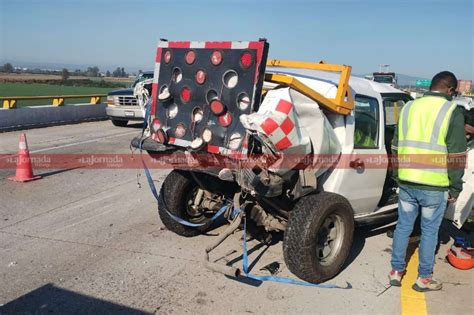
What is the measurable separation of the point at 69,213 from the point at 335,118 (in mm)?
3900

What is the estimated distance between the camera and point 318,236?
4.29m

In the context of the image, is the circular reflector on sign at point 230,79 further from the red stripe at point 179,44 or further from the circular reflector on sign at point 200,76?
the red stripe at point 179,44

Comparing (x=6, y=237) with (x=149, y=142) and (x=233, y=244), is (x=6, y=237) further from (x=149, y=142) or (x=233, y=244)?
(x=233, y=244)

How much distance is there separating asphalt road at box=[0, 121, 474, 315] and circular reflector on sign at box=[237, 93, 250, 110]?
5.43ft

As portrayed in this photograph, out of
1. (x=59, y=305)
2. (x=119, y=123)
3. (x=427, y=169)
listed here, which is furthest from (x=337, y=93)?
(x=119, y=123)

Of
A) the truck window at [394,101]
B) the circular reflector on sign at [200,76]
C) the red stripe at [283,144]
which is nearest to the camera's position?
the red stripe at [283,144]

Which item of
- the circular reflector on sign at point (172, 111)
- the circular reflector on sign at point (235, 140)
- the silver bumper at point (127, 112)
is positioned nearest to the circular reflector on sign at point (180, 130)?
the circular reflector on sign at point (172, 111)

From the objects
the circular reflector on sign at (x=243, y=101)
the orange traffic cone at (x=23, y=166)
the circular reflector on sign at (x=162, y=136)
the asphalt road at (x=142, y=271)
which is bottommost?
the asphalt road at (x=142, y=271)

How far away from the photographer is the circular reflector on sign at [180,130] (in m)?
4.33

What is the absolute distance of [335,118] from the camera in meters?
4.41

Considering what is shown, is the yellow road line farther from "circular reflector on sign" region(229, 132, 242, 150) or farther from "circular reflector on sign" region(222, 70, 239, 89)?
"circular reflector on sign" region(222, 70, 239, 89)

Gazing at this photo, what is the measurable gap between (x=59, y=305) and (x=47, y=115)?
14038 millimetres

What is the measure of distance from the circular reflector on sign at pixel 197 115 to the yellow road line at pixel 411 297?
243 cm

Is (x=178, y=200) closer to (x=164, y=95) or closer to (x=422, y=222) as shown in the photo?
(x=164, y=95)
